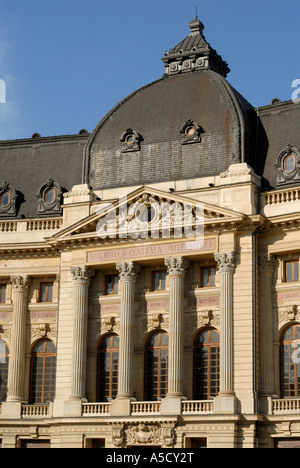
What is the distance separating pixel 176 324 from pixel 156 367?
3.19m

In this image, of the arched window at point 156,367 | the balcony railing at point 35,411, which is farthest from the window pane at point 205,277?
the balcony railing at point 35,411

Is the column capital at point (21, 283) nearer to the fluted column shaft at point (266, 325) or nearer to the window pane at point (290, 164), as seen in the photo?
the fluted column shaft at point (266, 325)

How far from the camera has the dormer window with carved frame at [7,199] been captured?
63812 millimetres

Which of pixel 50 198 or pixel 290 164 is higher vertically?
pixel 50 198

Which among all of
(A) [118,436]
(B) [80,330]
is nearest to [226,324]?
(A) [118,436]

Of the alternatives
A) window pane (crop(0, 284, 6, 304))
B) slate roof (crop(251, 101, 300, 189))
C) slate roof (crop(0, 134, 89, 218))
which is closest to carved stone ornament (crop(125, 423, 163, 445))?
window pane (crop(0, 284, 6, 304))

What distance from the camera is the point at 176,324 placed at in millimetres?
55281

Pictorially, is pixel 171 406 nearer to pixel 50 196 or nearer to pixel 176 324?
pixel 176 324

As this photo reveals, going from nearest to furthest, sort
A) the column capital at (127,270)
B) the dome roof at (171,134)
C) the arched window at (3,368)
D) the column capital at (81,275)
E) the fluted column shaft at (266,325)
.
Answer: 1. the fluted column shaft at (266,325)
2. the column capital at (127,270)
3. the dome roof at (171,134)
4. the column capital at (81,275)
5. the arched window at (3,368)

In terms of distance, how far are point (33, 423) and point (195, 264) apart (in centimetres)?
1286

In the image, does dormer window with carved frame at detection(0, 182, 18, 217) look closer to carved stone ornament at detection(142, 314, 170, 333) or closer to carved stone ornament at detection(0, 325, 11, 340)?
carved stone ornament at detection(0, 325, 11, 340)
